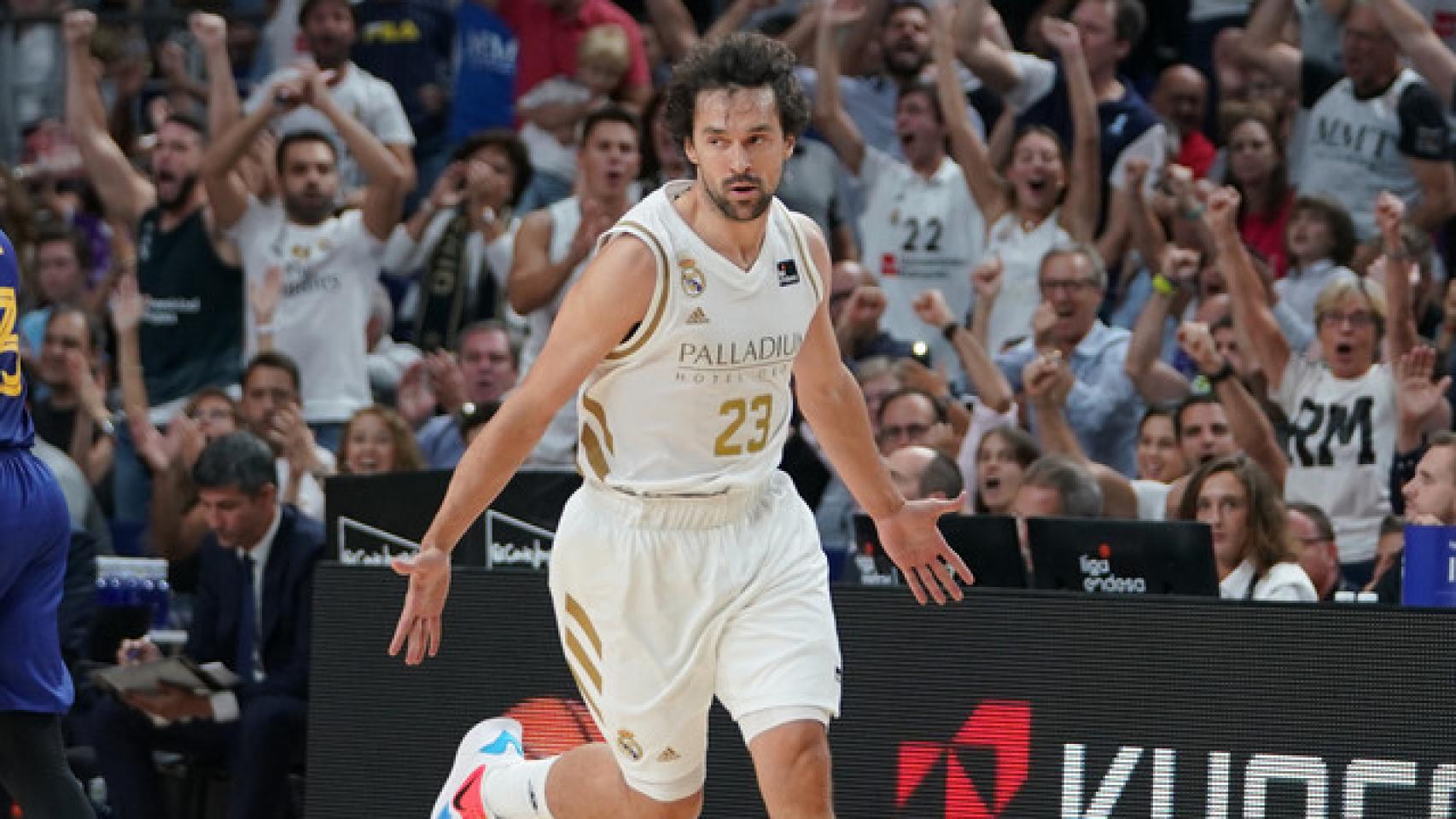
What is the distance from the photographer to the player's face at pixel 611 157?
440 inches

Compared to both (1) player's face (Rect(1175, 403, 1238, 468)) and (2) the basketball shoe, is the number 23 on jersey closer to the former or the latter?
(2) the basketball shoe

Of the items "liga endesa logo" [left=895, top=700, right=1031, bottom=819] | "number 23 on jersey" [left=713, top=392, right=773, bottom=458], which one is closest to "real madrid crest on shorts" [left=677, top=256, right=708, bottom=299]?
Answer: "number 23 on jersey" [left=713, top=392, right=773, bottom=458]

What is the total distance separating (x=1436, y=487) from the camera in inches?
321

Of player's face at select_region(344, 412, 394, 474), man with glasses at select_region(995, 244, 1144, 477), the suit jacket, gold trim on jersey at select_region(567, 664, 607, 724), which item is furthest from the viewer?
man with glasses at select_region(995, 244, 1144, 477)

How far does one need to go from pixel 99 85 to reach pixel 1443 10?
8462 millimetres

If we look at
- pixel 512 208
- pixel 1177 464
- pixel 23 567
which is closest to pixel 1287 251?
pixel 1177 464

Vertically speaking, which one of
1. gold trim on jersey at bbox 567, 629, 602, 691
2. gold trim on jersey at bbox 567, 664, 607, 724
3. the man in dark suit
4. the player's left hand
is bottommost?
the man in dark suit

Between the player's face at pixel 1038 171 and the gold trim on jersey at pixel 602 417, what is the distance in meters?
5.74

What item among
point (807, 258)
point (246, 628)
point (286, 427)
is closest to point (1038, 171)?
point (286, 427)

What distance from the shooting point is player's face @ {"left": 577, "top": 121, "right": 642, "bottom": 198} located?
1119cm

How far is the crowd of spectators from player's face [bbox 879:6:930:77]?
0.08ft

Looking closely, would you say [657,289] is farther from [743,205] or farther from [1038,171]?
[1038,171]

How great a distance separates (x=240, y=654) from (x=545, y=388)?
384 centimetres

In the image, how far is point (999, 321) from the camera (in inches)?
450
